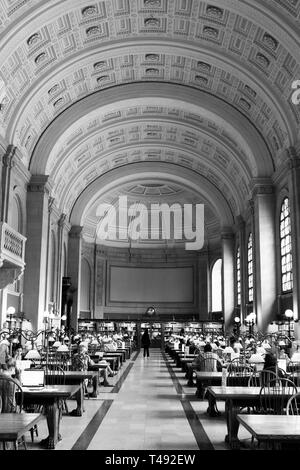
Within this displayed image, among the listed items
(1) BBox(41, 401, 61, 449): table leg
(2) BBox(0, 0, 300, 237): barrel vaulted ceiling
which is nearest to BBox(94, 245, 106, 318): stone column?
(2) BBox(0, 0, 300, 237): barrel vaulted ceiling

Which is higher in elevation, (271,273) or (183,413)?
(271,273)

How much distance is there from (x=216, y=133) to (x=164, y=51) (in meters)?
7.53

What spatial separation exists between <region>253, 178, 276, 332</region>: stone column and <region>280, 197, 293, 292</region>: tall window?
492mm

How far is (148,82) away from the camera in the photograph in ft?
84.7

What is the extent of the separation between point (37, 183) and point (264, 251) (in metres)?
11.1

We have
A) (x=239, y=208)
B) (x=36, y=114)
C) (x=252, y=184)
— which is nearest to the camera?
(x=36, y=114)

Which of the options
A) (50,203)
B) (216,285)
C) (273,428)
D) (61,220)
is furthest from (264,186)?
(273,428)

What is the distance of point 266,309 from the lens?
77.8 feet

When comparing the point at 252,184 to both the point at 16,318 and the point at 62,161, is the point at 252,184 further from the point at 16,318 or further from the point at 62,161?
the point at 16,318

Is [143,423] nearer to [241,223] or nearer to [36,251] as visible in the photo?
[36,251]

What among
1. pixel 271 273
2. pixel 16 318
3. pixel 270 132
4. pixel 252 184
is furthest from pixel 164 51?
pixel 16 318

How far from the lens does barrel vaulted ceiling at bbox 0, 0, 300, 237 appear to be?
18688 mm

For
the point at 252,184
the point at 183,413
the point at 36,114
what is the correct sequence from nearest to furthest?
the point at 183,413 < the point at 36,114 < the point at 252,184

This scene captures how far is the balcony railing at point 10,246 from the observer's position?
15.9 metres
